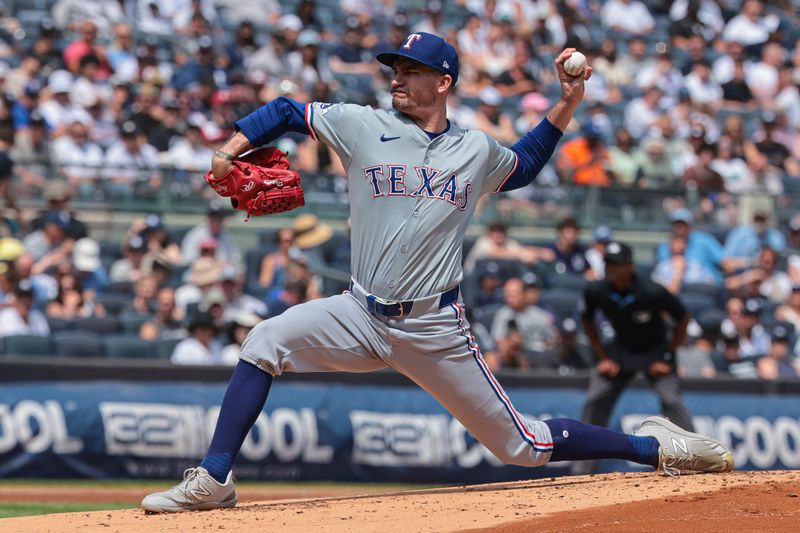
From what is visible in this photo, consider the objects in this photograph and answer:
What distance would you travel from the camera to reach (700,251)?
13.4m

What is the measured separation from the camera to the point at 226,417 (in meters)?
5.23

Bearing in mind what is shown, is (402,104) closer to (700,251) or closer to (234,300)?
(234,300)

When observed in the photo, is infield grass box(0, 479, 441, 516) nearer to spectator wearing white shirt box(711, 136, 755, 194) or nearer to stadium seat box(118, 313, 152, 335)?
stadium seat box(118, 313, 152, 335)

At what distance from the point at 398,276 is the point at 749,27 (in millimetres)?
14344

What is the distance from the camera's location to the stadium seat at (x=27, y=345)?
10336 mm

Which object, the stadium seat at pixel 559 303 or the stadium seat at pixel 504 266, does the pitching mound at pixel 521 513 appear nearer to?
the stadium seat at pixel 559 303

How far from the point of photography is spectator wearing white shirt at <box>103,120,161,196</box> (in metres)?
11.9

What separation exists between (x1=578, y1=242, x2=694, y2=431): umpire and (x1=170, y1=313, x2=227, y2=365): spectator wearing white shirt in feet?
10.3

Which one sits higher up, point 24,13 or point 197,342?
point 24,13

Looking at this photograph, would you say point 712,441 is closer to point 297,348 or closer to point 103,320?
point 297,348

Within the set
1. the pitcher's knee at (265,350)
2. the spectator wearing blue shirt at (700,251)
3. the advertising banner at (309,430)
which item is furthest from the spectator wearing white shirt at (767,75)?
the pitcher's knee at (265,350)

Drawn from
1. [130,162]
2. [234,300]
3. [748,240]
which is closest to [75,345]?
[234,300]

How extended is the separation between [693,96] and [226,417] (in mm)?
12557

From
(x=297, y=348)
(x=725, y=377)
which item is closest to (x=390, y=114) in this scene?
(x=297, y=348)
